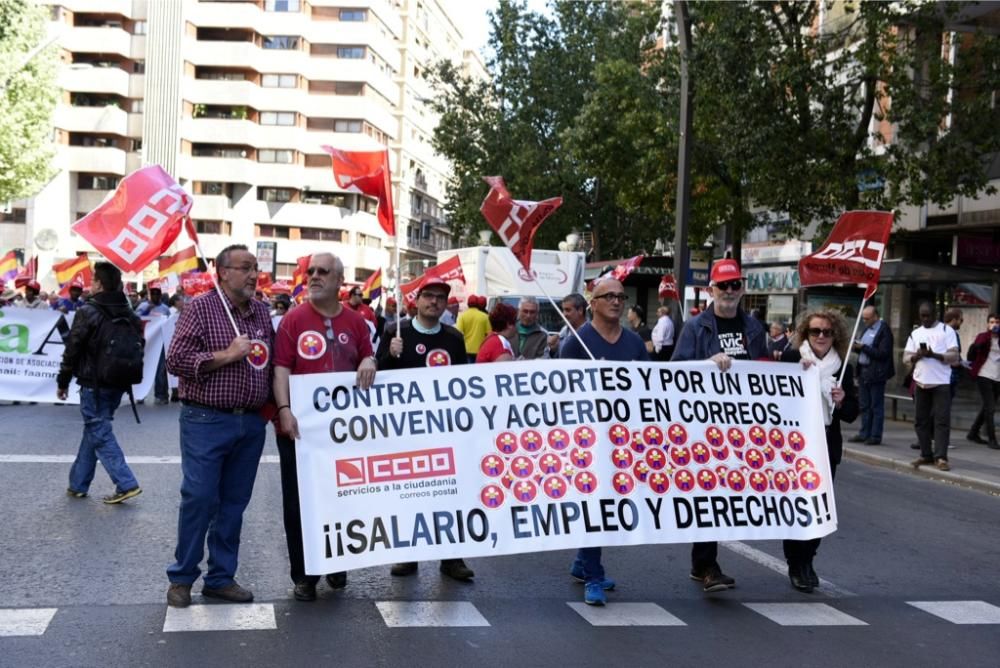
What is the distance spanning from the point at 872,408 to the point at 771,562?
8424mm

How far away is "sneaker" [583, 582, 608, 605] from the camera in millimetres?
6488

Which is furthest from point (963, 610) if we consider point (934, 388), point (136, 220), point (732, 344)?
point (934, 388)

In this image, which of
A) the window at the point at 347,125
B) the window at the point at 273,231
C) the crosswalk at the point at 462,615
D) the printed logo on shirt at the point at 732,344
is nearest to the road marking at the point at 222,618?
the crosswalk at the point at 462,615

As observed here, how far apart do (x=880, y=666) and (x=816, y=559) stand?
2.68 m

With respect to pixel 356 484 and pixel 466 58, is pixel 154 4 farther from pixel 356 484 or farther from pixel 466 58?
pixel 356 484

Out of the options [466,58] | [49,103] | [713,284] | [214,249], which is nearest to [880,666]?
[713,284]

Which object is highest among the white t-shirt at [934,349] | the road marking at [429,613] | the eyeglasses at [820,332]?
the eyeglasses at [820,332]

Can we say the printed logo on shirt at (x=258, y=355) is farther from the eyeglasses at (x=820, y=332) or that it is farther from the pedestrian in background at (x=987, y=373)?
the pedestrian in background at (x=987, y=373)

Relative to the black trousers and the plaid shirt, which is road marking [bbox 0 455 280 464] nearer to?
the black trousers

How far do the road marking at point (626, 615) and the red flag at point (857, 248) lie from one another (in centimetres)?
319

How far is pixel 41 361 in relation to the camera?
16.0m

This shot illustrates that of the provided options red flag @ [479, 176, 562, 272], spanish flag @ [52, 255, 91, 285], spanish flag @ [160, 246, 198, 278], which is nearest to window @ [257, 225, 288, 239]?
spanish flag @ [52, 255, 91, 285]

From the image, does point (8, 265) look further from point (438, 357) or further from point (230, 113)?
point (230, 113)

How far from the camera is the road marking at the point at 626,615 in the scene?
6172mm
